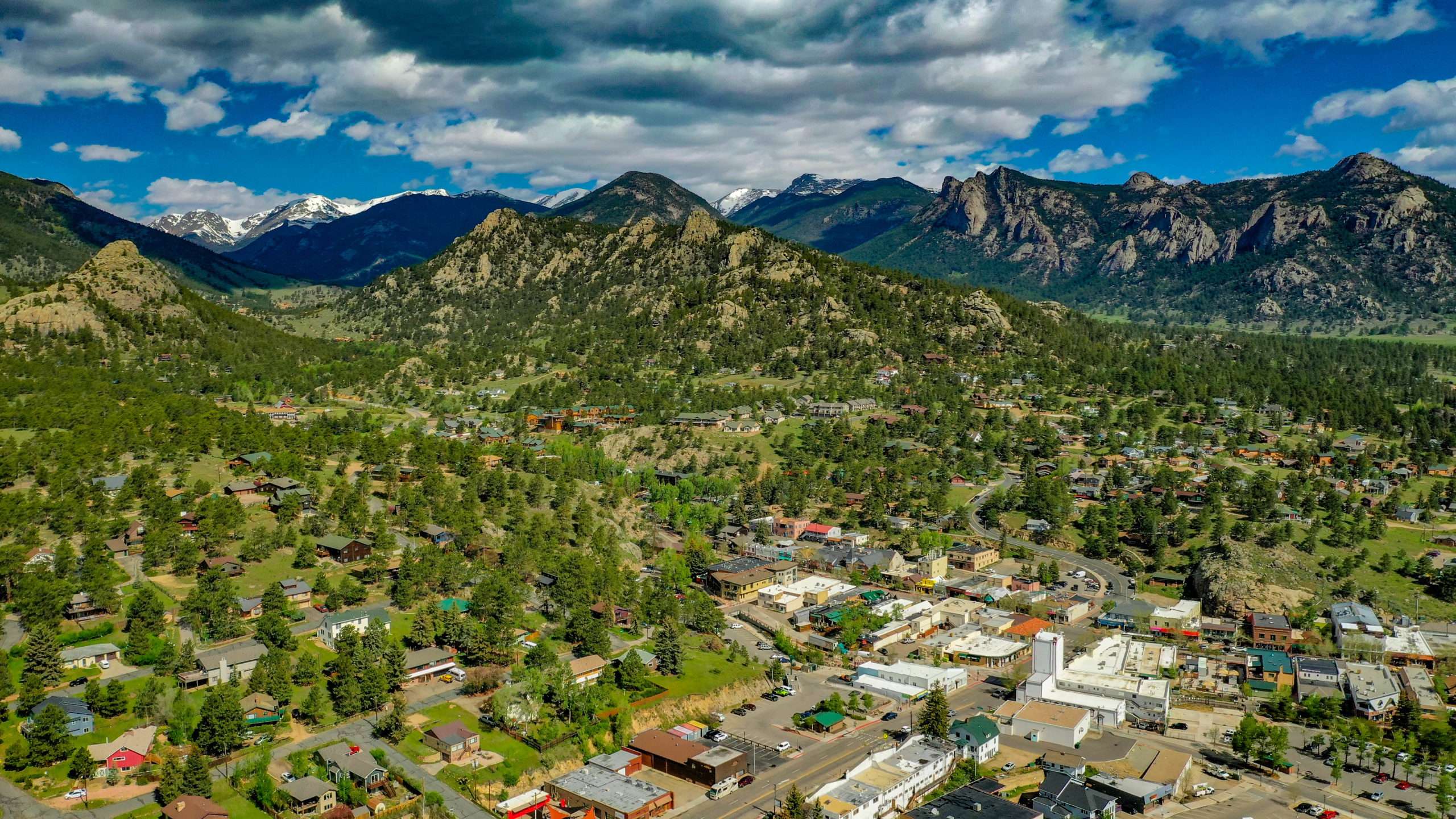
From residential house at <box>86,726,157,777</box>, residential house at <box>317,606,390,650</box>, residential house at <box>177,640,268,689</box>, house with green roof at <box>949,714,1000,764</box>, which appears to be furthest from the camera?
residential house at <box>317,606,390,650</box>

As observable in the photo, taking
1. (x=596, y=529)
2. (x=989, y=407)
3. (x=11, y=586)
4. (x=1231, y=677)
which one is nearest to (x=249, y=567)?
(x=11, y=586)

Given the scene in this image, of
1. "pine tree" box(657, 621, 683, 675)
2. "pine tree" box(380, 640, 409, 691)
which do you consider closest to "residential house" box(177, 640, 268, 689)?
"pine tree" box(380, 640, 409, 691)

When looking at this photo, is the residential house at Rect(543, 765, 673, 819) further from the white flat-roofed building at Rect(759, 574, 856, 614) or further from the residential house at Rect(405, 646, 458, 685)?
the white flat-roofed building at Rect(759, 574, 856, 614)

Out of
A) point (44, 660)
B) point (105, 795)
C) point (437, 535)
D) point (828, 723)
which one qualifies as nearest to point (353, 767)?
point (105, 795)

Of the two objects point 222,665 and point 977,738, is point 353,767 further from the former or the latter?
point 977,738

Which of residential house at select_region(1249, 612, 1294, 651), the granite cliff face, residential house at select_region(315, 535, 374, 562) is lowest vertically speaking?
residential house at select_region(1249, 612, 1294, 651)

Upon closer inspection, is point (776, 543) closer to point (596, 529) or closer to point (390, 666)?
point (596, 529)

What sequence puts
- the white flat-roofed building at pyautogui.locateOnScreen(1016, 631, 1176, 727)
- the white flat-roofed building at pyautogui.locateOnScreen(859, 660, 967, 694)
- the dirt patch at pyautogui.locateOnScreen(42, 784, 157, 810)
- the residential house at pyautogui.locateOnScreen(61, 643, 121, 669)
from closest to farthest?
the dirt patch at pyautogui.locateOnScreen(42, 784, 157, 810)
the residential house at pyautogui.locateOnScreen(61, 643, 121, 669)
the white flat-roofed building at pyautogui.locateOnScreen(1016, 631, 1176, 727)
the white flat-roofed building at pyautogui.locateOnScreen(859, 660, 967, 694)
